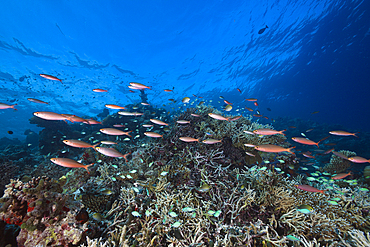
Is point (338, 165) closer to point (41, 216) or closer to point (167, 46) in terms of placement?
point (41, 216)

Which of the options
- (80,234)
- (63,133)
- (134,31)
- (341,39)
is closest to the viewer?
(80,234)

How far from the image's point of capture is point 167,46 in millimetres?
27172

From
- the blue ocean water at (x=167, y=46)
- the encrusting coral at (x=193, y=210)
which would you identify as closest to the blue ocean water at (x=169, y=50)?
the blue ocean water at (x=167, y=46)

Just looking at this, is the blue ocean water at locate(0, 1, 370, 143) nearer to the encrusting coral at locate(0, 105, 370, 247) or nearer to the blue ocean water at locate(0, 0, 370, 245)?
the blue ocean water at locate(0, 0, 370, 245)

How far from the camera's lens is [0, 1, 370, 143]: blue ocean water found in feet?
67.7

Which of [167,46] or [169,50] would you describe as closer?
[167,46]

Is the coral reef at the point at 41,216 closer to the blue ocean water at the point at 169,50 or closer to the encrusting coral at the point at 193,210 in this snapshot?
the encrusting coral at the point at 193,210

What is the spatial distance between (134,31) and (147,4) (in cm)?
484

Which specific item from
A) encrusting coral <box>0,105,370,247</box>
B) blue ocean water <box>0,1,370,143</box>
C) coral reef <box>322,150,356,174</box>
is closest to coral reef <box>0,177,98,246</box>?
encrusting coral <box>0,105,370,247</box>

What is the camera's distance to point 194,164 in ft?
15.0

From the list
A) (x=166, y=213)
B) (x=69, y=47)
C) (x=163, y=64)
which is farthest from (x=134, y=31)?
(x=166, y=213)

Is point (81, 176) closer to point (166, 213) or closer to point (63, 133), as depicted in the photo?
point (166, 213)

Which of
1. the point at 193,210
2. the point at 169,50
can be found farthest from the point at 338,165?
the point at 169,50

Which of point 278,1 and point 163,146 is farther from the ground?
point 278,1
